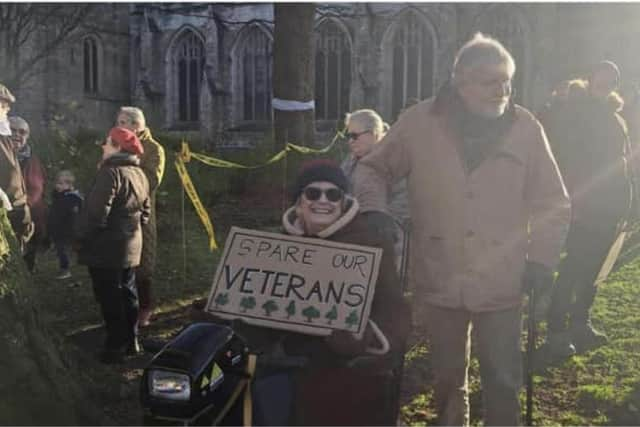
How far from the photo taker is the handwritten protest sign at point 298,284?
10.3 feet

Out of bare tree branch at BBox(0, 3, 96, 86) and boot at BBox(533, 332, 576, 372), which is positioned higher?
bare tree branch at BBox(0, 3, 96, 86)

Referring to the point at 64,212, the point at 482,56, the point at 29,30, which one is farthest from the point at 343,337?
the point at 29,30

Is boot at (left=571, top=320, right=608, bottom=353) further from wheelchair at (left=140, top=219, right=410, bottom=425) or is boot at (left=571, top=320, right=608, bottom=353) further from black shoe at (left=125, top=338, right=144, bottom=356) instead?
black shoe at (left=125, top=338, right=144, bottom=356)

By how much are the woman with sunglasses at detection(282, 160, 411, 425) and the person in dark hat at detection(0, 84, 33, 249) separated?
3500 mm

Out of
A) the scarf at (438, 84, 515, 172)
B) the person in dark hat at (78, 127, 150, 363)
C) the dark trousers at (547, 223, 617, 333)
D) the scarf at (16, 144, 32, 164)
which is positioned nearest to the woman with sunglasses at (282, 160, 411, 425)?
the scarf at (438, 84, 515, 172)

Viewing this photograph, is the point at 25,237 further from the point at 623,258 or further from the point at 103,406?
the point at 623,258

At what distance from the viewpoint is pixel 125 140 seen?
17.2ft

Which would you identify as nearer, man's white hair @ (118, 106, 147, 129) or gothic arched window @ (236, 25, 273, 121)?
man's white hair @ (118, 106, 147, 129)

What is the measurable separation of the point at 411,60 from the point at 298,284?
27.4 m

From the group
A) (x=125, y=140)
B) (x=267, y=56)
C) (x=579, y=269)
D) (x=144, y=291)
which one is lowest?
(x=144, y=291)

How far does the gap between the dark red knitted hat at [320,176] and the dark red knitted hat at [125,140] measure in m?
2.30

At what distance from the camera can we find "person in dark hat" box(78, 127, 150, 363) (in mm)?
5203

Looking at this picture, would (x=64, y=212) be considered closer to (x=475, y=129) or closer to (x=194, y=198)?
(x=194, y=198)

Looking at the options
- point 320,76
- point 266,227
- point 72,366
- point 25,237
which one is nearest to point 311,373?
point 72,366
